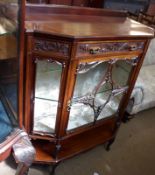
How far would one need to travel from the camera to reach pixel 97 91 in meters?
1.21

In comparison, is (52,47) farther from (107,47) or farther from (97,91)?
(97,91)

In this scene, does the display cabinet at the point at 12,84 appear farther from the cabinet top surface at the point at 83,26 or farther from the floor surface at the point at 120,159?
the floor surface at the point at 120,159

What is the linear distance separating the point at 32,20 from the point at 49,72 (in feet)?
0.87

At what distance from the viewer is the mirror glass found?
737 millimetres

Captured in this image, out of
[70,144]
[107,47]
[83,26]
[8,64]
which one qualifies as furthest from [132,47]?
[70,144]

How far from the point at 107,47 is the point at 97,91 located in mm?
294

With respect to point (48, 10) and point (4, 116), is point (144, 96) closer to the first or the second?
point (48, 10)

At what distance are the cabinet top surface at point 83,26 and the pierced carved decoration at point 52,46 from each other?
5 centimetres

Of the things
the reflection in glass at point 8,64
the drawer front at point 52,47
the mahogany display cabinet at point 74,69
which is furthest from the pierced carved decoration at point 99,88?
the reflection in glass at point 8,64

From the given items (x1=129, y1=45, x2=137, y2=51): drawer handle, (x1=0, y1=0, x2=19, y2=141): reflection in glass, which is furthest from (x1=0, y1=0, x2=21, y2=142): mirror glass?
(x1=129, y1=45, x2=137, y2=51): drawer handle

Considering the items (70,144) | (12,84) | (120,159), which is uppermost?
(12,84)

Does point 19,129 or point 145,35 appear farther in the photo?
point 145,35

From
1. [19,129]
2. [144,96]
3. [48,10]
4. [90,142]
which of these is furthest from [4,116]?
[144,96]

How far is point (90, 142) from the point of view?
148 centimetres
